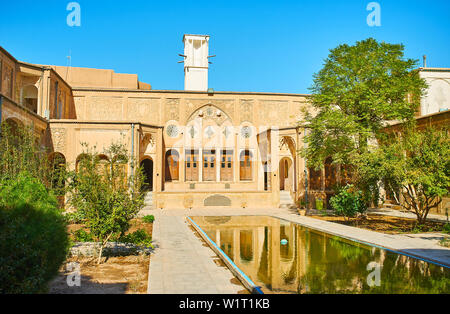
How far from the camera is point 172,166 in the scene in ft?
93.1

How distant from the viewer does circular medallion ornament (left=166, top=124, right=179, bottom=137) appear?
2861cm

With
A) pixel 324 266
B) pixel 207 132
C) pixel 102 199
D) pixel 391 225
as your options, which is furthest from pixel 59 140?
pixel 391 225

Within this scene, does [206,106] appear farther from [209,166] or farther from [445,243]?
[445,243]

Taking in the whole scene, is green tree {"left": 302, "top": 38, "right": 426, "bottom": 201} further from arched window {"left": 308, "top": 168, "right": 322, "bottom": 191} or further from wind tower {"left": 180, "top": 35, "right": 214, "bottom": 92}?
wind tower {"left": 180, "top": 35, "right": 214, "bottom": 92}

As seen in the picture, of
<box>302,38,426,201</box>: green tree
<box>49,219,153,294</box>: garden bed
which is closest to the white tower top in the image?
<box>302,38,426,201</box>: green tree

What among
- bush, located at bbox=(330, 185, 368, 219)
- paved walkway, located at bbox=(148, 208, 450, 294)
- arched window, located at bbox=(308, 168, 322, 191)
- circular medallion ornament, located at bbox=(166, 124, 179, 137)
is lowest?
paved walkway, located at bbox=(148, 208, 450, 294)

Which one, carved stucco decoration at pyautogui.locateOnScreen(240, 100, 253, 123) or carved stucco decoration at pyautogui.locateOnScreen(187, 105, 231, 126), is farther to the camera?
carved stucco decoration at pyautogui.locateOnScreen(240, 100, 253, 123)

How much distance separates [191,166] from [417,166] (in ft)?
62.6

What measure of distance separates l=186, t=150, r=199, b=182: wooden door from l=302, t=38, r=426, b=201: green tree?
1324 centimetres

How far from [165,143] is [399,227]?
19.2 m

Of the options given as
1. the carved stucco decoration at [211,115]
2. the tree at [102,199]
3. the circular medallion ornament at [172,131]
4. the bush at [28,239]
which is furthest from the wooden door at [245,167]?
the bush at [28,239]

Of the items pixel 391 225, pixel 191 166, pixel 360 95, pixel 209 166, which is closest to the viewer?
pixel 391 225
